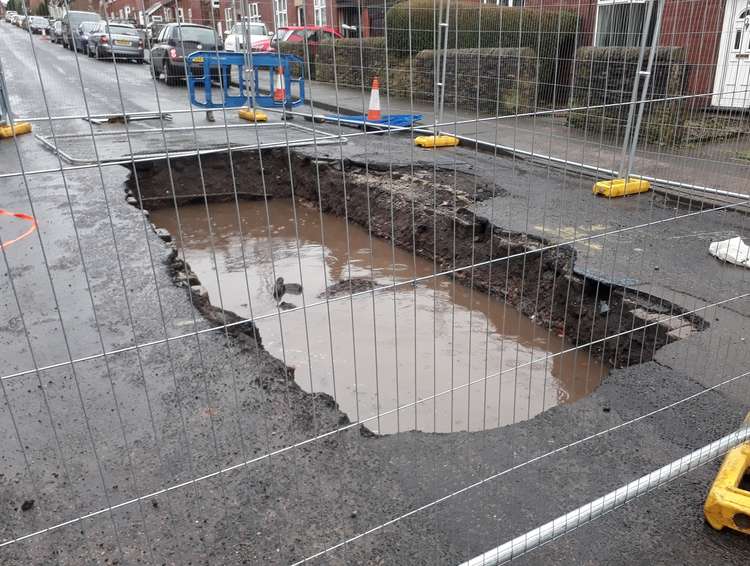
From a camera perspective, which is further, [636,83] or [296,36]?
[636,83]

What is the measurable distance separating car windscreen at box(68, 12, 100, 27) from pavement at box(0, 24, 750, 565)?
0.13 meters

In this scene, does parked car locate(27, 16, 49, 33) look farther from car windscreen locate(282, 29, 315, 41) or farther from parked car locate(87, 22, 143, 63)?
car windscreen locate(282, 29, 315, 41)

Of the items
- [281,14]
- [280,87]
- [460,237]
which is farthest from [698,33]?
[281,14]

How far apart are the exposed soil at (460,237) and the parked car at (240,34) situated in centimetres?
53

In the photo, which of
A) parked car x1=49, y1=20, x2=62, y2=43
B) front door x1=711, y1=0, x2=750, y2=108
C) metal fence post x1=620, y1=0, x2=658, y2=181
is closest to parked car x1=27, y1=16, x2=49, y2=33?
parked car x1=49, y1=20, x2=62, y2=43

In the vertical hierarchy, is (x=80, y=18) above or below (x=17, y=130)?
above

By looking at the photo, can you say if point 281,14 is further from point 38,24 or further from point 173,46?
point 38,24

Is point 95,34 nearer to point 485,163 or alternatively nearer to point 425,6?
point 425,6

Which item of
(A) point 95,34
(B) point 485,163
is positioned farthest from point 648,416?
(B) point 485,163

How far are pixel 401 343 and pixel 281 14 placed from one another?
369cm

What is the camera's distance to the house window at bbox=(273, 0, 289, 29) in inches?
86.7

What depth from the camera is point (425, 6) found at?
21.7 feet

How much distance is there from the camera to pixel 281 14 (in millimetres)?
2289

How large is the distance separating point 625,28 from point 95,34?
254 inches
